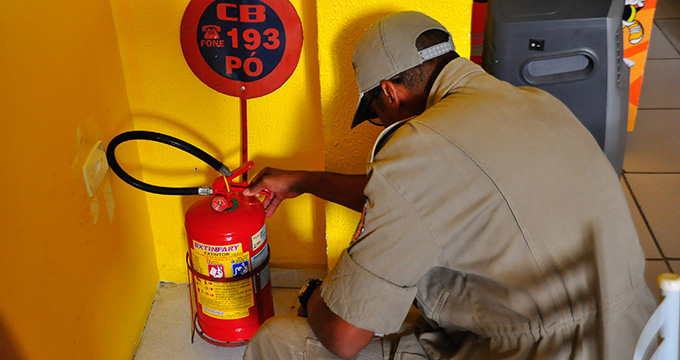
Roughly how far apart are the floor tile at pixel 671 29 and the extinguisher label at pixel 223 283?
3.54 m

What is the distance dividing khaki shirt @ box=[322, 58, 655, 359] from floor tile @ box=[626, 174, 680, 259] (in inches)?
55.3

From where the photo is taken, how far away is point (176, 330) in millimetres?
2139

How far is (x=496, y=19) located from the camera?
2.10 metres

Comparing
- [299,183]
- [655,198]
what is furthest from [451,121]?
[655,198]

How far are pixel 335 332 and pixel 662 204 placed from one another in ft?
6.38

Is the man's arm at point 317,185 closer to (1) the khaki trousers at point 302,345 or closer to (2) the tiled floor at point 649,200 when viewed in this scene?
(1) the khaki trousers at point 302,345

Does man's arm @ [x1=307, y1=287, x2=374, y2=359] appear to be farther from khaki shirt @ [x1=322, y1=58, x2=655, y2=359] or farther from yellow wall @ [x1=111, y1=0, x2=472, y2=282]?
yellow wall @ [x1=111, y1=0, x2=472, y2=282]

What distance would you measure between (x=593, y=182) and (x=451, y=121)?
0.94 ft

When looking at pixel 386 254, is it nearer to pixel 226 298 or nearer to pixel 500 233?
pixel 500 233

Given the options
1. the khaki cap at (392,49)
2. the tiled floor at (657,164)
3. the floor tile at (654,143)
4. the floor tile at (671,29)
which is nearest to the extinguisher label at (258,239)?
the khaki cap at (392,49)

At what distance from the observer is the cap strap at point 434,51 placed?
4.52 ft

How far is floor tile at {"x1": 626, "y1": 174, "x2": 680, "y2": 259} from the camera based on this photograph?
8.20ft

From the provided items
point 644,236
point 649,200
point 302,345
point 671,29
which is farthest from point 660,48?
point 302,345

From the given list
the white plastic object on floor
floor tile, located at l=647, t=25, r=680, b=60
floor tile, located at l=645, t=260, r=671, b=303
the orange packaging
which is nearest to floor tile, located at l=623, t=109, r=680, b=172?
the orange packaging
